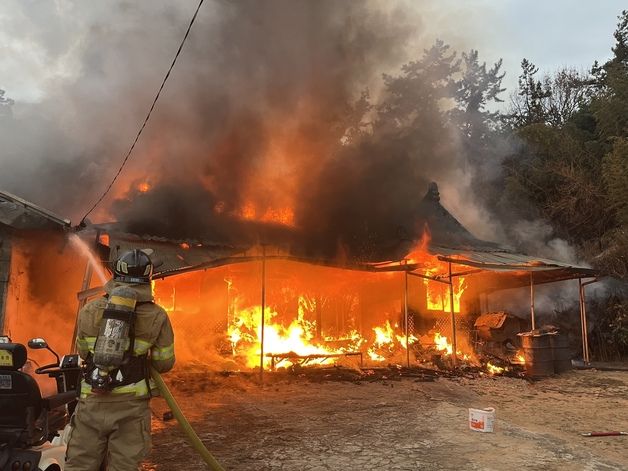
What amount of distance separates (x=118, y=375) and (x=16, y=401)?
66cm

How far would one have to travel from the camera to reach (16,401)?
9.80ft

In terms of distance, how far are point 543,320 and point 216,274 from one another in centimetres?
1259

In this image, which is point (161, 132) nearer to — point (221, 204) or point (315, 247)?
point (221, 204)

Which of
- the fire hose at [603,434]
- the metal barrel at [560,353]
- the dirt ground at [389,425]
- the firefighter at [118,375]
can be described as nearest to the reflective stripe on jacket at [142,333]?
the firefighter at [118,375]

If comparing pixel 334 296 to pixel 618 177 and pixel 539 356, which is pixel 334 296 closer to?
pixel 539 356

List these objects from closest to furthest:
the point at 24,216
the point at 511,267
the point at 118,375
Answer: the point at 118,375, the point at 24,216, the point at 511,267

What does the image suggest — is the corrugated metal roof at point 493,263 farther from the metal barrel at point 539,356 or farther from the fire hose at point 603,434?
the fire hose at point 603,434

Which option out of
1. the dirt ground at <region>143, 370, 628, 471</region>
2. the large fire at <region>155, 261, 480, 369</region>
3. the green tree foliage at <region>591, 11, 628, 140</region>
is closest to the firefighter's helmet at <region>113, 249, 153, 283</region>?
the dirt ground at <region>143, 370, 628, 471</region>

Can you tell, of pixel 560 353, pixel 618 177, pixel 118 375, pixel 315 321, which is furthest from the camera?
pixel 618 177

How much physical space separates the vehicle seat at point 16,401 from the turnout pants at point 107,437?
264 mm

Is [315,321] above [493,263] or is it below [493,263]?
below

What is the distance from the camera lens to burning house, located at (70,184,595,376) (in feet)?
35.8

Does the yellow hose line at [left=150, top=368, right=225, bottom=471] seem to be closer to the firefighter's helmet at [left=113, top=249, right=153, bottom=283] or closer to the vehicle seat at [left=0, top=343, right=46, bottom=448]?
the firefighter's helmet at [left=113, top=249, right=153, bottom=283]

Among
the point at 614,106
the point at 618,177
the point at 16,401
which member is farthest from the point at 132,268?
the point at 614,106
